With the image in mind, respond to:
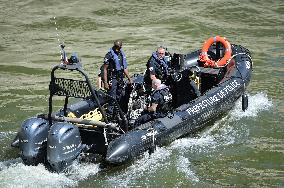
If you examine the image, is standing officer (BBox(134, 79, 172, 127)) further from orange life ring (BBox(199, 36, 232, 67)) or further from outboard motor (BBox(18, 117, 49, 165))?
orange life ring (BBox(199, 36, 232, 67))

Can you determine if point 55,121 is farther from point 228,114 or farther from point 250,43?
point 250,43

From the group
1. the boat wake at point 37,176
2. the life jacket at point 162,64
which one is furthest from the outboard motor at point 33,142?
the life jacket at point 162,64

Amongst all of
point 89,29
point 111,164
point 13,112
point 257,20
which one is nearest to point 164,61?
point 111,164

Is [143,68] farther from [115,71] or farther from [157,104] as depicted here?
[157,104]

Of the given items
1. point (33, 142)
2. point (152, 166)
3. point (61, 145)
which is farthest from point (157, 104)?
point (33, 142)

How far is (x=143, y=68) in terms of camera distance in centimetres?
1429

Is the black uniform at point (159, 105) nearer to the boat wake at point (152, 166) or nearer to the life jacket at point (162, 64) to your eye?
the life jacket at point (162, 64)

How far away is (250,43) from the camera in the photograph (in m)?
16.8

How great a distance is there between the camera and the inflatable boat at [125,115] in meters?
7.47

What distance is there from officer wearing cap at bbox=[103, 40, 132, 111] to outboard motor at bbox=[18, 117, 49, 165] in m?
1.90

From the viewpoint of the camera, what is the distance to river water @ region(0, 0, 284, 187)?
8055 millimetres

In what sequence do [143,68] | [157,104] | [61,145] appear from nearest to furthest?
[61,145], [157,104], [143,68]

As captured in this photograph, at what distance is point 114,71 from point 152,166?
2.01 metres

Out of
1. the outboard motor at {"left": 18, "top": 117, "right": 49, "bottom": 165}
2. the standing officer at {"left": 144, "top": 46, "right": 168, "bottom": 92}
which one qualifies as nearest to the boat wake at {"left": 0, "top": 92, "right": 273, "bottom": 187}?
the outboard motor at {"left": 18, "top": 117, "right": 49, "bottom": 165}
